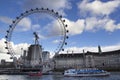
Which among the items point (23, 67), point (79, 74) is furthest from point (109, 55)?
point (79, 74)

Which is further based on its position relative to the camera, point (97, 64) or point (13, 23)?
point (97, 64)

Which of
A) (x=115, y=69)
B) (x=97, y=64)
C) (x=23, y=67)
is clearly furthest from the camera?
(x=97, y=64)

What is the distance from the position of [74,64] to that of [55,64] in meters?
17.4

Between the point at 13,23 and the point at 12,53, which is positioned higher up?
the point at 13,23

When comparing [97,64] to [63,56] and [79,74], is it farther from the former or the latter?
[79,74]

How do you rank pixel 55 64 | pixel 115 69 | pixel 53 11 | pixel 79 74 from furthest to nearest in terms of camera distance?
1. pixel 55 64
2. pixel 115 69
3. pixel 79 74
4. pixel 53 11

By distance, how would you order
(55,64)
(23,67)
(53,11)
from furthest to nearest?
(55,64) < (23,67) < (53,11)

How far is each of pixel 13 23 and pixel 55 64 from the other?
346 feet

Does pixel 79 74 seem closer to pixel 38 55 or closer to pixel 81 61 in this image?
pixel 38 55

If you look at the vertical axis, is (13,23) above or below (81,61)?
above

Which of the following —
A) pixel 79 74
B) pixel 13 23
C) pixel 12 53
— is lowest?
pixel 79 74

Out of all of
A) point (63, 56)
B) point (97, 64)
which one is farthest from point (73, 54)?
point (97, 64)

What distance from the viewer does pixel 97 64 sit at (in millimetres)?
178125

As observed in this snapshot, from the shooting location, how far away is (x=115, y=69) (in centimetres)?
14575
